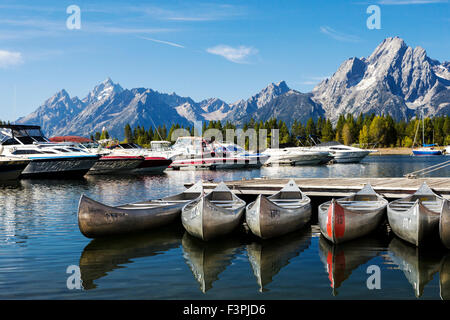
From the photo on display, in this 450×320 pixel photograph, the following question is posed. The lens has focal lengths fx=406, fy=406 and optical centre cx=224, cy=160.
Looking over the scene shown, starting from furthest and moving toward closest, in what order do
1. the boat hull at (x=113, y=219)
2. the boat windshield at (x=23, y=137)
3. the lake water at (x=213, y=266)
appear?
1. the boat windshield at (x=23, y=137)
2. the boat hull at (x=113, y=219)
3. the lake water at (x=213, y=266)

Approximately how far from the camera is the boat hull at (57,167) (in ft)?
160

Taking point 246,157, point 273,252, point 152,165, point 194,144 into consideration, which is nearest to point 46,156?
point 152,165

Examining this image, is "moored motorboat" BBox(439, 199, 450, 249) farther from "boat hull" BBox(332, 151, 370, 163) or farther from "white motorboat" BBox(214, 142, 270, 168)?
"boat hull" BBox(332, 151, 370, 163)

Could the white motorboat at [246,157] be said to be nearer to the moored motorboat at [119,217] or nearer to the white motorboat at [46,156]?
the white motorboat at [46,156]

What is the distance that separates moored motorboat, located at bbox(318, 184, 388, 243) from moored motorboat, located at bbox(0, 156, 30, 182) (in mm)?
39341

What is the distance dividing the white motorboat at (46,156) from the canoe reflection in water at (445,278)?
Answer: 4369cm

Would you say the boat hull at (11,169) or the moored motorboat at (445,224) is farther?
the boat hull at (11,169)

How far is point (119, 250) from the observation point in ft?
50.6

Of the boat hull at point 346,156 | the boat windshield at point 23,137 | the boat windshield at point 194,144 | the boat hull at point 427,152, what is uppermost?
the boat windshield at point 23,137

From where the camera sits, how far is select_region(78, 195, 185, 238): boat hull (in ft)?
52.2

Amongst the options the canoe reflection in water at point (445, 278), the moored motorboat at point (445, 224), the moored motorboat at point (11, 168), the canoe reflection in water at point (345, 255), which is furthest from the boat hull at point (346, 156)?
the canoe reflection in water at point (445, 278)

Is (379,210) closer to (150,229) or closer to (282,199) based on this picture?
(282,199)

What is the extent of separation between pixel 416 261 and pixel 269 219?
17.4 feet
